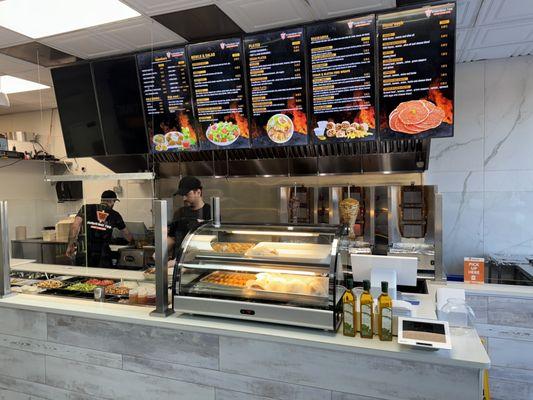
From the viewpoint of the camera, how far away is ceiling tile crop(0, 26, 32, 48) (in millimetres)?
3085

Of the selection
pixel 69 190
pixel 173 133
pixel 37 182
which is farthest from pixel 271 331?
pixel 37 182

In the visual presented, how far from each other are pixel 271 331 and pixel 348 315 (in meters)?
0.41

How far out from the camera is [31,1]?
8.63ft

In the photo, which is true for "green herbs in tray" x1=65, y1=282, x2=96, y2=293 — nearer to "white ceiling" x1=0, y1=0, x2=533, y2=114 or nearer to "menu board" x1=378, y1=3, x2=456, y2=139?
"white ceiling" x1=0, y1=0, x2=533, y2=114

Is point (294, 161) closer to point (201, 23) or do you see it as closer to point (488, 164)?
point (201, 23)

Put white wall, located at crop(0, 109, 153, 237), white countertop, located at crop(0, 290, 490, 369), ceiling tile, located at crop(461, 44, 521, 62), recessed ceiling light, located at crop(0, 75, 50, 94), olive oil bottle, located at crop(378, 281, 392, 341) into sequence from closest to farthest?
white countertop, located at crop(0, 290, 490, 369) < olive oil bottle, located at crop(378, 281, 392, 341) < ceiling tile, located at crop(461, 44, 521, 62) < recessed ceiling light, located at crop(0, 75, 50, 94) < white wall, located at crop(0, 109, 153, 237)

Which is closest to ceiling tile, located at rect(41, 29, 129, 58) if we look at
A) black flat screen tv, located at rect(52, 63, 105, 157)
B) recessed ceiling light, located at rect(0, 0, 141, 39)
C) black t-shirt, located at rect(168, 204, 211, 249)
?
recessed ceiling light, located at rect(0, 0, 141, 39)

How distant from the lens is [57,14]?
283 centimetres

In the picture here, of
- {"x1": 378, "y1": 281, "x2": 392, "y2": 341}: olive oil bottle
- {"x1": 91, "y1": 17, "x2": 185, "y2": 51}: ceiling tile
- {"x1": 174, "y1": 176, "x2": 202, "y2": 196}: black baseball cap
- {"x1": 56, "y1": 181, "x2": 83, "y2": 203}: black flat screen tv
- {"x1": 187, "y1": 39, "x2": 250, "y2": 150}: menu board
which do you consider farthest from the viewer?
{"x1": 56, "y1": 181, "x2": 83, "y2": 203}: black flat screen tv

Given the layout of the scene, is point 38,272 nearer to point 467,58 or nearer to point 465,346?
point 465,346

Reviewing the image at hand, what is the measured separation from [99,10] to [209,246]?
6.62ft

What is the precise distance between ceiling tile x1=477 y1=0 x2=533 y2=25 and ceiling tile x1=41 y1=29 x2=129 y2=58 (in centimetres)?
305

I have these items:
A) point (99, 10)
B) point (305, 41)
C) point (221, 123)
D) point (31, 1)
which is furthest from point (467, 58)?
point (31, 1)

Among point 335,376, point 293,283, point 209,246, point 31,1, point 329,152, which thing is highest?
point 31,1
